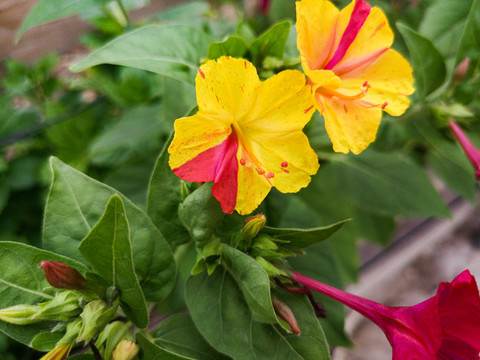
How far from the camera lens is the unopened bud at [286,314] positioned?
46cm

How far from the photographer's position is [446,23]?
2.88ft

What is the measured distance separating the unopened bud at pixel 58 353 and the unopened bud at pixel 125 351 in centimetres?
5

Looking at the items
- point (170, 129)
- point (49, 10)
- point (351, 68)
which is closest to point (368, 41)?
point (351, 68)

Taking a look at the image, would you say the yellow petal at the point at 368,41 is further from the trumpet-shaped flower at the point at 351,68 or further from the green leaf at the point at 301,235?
the green leaf at the point at 301,235

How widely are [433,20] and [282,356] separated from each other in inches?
30.4

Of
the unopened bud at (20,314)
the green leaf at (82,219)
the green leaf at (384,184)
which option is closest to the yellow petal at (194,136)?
the green leaf at (82,219)

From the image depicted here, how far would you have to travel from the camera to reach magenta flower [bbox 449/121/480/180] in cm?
63

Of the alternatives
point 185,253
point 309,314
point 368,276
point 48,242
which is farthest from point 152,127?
point 368,276

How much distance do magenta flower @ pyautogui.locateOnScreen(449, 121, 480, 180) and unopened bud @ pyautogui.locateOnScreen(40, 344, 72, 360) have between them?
611 millimetres

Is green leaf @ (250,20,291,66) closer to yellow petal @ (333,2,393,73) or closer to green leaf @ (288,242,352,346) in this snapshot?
yellow petal @ (333,2,393,73)

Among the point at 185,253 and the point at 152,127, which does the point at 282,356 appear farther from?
the point at 152,127

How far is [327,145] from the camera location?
2.55 feet

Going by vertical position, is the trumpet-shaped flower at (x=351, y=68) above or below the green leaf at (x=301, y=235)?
above

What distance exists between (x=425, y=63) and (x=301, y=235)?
412 millimetres
